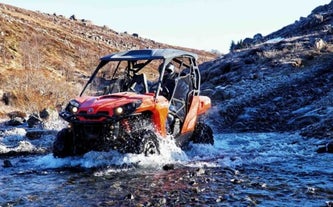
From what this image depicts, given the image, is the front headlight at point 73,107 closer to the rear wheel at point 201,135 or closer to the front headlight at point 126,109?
the front headlight at point 126,109

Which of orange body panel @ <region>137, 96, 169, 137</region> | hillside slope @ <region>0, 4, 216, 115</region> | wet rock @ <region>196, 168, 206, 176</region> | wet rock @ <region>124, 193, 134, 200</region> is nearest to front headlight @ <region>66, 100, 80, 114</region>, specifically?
orange body panel @ <region>137, 96, 169, 137</region>

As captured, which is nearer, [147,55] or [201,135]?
[147,55]

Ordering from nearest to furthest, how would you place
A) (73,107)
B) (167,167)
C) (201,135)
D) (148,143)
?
(167,167) → (148,143) → (73,107) → (201,135)

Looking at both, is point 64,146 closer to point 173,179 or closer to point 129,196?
point 173,179

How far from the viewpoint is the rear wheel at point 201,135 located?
1234cm

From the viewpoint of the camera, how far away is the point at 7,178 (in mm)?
8516

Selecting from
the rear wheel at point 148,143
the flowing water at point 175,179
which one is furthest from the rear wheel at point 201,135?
the rear wheel at point 148,143

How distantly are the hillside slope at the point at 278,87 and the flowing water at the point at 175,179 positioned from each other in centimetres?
379

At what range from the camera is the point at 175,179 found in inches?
319

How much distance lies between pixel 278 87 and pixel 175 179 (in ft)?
43.1

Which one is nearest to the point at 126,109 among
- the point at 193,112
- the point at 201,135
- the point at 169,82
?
the point at 169,82

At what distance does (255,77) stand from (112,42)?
79372 millimetres

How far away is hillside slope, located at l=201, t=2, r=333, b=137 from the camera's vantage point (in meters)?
16.4

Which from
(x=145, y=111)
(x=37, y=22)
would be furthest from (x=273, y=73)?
(x=37, y=22)
